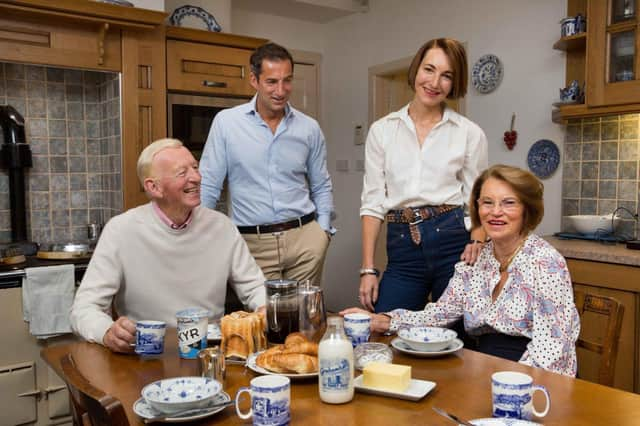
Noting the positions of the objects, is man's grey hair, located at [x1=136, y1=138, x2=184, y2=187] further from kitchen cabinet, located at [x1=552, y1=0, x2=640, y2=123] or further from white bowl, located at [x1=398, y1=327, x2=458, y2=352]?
kitchen cabinet, located at [x1=552, y1=0, x2=640, y2=123]

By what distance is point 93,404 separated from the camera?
914mm

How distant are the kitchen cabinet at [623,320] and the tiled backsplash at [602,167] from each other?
1.87ft

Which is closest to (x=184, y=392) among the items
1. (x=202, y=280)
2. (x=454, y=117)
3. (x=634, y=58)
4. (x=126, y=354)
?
(x=126, y=354)

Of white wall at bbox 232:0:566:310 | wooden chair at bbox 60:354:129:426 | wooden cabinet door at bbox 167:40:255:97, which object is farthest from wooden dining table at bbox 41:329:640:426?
white wall at bbox 232:0:566:310

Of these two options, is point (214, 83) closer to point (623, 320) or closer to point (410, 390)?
point (623, 320)

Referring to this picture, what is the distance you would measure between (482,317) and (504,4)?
2.80 metres

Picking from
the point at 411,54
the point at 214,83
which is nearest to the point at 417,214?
the point at 214,83

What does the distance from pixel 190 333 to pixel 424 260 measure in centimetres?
93

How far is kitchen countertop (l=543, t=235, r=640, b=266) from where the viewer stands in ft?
8.98

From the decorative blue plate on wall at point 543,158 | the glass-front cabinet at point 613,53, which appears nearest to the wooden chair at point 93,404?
the glass-front cabinet at point 613,53

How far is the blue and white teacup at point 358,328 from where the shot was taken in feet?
5.08

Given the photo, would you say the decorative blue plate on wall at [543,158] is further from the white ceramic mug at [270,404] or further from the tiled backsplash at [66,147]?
the white ceramic mug at [270,404]

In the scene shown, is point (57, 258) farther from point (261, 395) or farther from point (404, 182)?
point (261, 395)

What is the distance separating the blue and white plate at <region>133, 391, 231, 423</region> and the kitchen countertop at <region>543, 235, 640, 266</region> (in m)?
2.19
